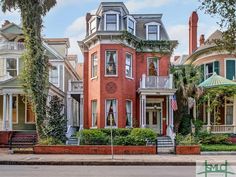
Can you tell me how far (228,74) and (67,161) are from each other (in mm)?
20689

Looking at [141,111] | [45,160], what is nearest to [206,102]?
[141,111]

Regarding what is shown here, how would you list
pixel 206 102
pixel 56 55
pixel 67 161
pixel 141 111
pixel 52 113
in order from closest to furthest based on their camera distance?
pixel 67 161
pixel 52 113
pixel 141 111
pixel 206 102
pixel 56 55

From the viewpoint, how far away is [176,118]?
1401 inches

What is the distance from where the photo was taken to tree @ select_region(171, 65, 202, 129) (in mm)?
35094

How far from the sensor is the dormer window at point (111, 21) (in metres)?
33.8

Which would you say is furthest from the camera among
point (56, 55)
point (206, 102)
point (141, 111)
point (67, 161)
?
point (56, 55)

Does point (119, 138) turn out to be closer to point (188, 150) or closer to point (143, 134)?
point (143, 134)

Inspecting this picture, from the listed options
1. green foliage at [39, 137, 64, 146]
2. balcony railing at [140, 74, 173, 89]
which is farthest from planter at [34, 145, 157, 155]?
balcony railing at [140, 74, 173, 89]

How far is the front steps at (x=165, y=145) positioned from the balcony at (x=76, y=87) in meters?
8.17

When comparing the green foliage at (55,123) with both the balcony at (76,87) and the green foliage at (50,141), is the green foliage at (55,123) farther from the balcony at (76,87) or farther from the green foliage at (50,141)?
the balcony at (76,87)

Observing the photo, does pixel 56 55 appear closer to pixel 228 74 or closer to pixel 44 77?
pixel 44 77

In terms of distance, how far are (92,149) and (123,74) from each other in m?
8.67

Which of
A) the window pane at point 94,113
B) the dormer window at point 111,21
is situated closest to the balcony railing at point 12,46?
the dormer window at point 111,21

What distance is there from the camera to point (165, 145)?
3089 centimetres
